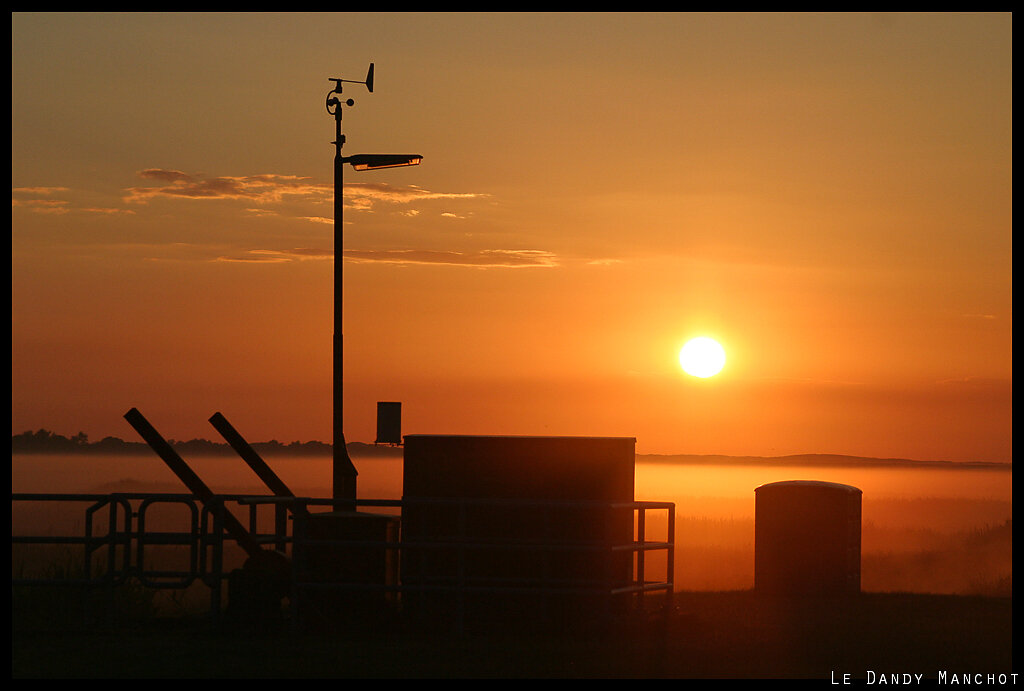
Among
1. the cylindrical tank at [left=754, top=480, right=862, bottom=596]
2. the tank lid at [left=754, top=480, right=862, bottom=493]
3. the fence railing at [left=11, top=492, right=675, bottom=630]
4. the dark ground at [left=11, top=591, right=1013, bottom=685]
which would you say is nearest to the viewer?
the dark ground at [left=11, top=591, right=1013, bottom=685]

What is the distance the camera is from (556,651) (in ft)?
47.6

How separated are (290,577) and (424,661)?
2.88 metres

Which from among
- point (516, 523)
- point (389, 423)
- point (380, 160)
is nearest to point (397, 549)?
point (516, 523)

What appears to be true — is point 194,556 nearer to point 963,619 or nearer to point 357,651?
point 357,651

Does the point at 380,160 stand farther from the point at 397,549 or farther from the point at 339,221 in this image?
the point at 397,549

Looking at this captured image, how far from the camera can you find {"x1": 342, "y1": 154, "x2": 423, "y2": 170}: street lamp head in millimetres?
20188

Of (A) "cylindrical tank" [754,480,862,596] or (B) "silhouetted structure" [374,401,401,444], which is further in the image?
(A) "cylindrical tank" [754,480,862,596]

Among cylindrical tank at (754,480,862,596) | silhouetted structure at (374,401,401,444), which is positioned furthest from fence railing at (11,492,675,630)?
cylindrical tank at (754,480,862,596)

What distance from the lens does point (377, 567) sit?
16.0m

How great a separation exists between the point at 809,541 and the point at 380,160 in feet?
25.5

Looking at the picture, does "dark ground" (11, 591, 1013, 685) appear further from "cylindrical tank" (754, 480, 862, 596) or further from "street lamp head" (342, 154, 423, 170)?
"street lamp head" (342, 154, 423, 170)

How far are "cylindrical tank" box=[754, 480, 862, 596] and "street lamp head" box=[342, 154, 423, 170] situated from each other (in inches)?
263

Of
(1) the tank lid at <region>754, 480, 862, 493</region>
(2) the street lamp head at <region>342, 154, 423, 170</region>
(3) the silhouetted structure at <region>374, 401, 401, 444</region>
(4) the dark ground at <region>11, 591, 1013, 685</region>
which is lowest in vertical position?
(4) the dark ground at <region>11, 591, 1013, 685</region>

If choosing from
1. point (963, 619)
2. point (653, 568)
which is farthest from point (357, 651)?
point (653, 568)
